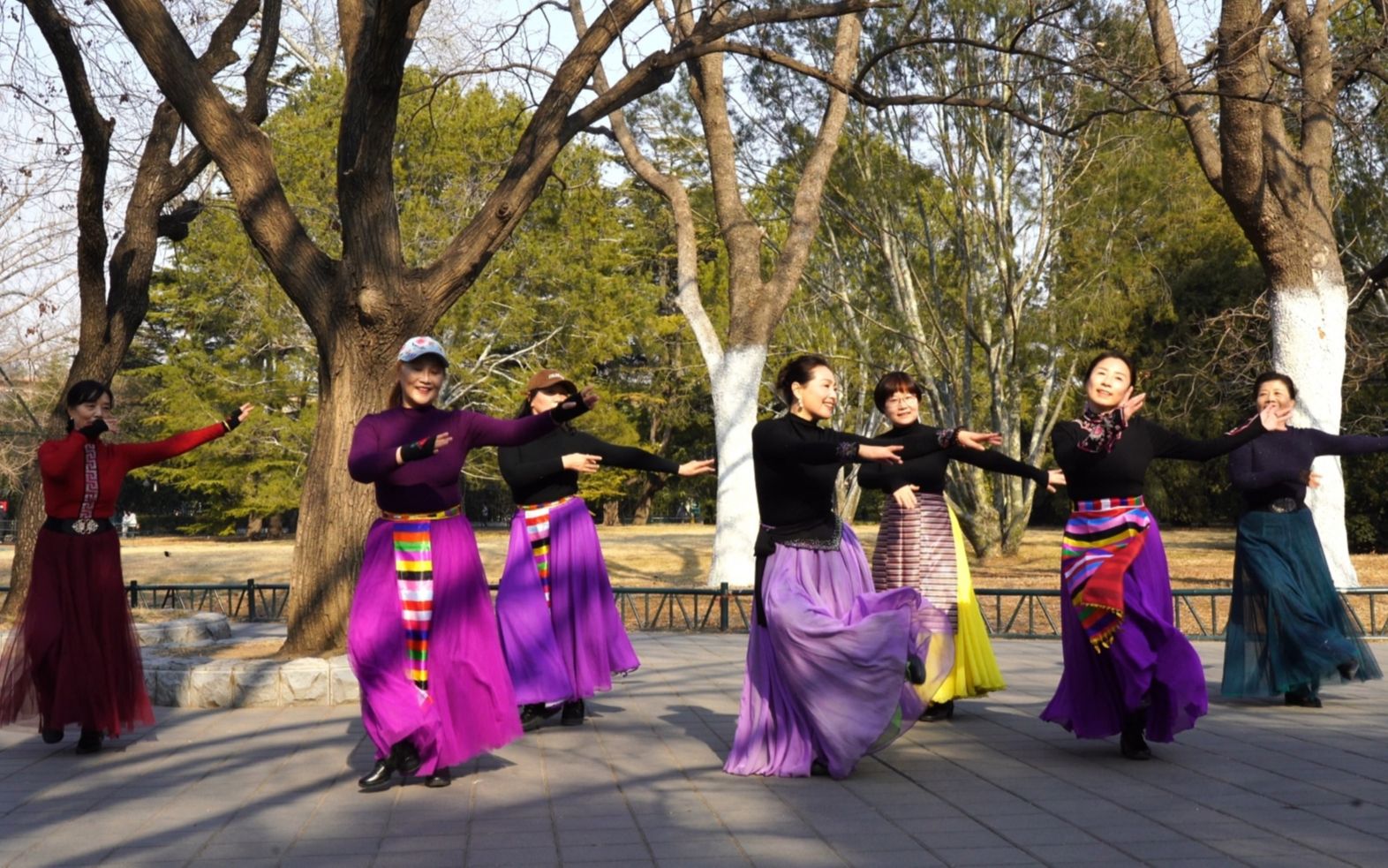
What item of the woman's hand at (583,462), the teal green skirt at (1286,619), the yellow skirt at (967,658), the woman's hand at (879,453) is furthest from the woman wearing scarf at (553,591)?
the teal green skirt at (1286,619)

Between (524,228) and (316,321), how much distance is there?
27.0 meters

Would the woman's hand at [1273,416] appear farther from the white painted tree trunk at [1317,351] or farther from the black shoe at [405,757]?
the white painted tree trunk at [1317,351]

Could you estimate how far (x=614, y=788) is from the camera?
6.96m

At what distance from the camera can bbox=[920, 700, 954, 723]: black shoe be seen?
898cm

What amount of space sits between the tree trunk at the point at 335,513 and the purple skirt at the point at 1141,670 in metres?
5.31

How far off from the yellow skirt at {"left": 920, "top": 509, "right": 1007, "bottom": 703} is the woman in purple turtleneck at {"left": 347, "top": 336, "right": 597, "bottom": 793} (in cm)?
305

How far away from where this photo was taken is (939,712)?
9.01 metres

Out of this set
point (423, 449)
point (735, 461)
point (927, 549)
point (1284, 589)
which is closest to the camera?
point (423, 449)

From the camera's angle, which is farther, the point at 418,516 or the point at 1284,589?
the point at 1284,589

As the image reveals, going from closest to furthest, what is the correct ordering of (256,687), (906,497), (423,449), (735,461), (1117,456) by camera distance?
(423,449)
(1117,456)
(906,497)
(256,687)
(735,461)

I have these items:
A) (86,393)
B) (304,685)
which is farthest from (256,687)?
(86,393)

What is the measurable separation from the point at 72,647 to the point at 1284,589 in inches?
289

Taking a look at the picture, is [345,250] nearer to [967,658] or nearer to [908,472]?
[908,472]

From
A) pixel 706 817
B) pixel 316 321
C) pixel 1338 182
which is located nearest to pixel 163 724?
pixel 316 321
